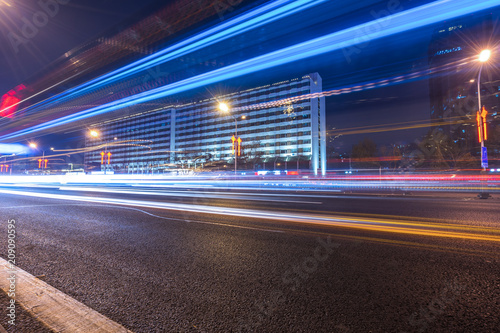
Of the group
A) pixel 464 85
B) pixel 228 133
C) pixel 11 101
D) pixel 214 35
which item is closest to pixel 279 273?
pixel 214 35

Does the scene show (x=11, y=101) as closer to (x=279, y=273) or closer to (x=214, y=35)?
(x=214, y=35)

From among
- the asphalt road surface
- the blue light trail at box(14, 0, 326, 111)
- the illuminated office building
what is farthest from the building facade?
the asphalt road surface

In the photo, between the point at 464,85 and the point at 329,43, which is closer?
the point at 329,43

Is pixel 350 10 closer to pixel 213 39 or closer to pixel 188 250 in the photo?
pixel 213 39

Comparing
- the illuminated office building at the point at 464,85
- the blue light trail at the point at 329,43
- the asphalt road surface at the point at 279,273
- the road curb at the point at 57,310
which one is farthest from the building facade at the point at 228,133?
the road curb at the point at 57,310

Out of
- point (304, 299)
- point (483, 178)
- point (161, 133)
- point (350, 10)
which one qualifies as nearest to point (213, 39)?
point (350, 10)

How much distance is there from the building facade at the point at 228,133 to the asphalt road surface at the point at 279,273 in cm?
4055

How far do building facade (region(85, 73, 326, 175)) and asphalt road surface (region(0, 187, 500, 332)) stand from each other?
133 feet

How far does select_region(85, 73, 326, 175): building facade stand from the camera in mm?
70500

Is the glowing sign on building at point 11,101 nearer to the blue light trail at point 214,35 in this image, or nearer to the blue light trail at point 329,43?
the blue light trail at point 329,43

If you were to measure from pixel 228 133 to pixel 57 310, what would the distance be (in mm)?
83592

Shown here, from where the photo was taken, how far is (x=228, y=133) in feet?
276

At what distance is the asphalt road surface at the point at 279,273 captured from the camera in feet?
6.02

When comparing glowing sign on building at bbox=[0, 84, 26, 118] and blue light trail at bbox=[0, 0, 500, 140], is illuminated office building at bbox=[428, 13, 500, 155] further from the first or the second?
glowing sign on building at bbox=[0, 84, 26, 118]
